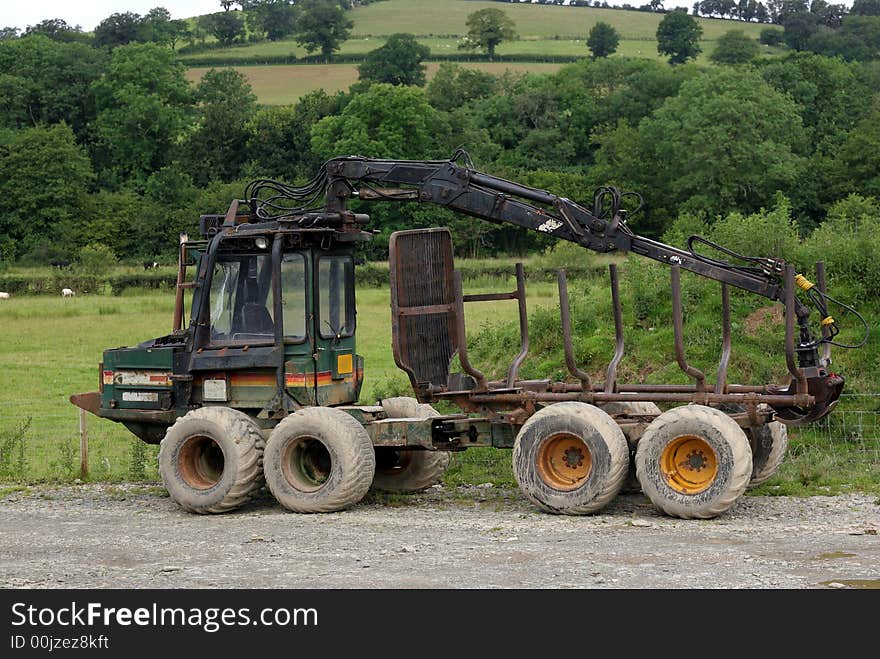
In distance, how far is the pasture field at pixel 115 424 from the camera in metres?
17.3

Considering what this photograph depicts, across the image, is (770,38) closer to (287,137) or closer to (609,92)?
(609,92)

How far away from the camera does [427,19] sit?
144m

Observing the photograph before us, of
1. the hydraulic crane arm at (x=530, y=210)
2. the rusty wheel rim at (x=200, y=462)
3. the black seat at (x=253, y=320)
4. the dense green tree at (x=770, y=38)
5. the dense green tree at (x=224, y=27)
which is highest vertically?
the dense green tree at (x=224, y=27)

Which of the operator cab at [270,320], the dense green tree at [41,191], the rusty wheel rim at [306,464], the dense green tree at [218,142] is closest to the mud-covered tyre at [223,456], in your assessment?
the rusty wheel rim at [306,464]

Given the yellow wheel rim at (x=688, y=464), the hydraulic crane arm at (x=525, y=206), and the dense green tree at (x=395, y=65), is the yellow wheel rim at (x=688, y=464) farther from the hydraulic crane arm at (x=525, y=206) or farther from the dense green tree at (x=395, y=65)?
the dense green tree at (x=395, y=65)

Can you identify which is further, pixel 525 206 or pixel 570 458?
pixel 525 206

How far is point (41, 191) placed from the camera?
82562mm

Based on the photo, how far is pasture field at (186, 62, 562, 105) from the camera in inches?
4195

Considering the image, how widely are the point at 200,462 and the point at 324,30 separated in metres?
118

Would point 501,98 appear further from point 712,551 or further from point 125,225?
point 712,551

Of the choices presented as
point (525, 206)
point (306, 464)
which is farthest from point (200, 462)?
point (525, 206)

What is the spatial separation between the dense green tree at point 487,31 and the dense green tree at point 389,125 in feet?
162

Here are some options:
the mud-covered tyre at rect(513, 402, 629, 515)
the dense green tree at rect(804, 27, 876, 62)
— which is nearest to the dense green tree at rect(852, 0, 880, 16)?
the dense green tree at rect(804, 27, 876, 62)

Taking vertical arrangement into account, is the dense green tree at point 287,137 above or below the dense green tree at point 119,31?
below
